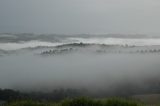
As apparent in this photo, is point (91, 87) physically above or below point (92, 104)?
below

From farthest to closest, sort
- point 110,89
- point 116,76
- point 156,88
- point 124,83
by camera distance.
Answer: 1. point 116,76
2. point 124,83
3. point 110,89
4. point 156,88

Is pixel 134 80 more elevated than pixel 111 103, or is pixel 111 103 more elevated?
pixel 111 103

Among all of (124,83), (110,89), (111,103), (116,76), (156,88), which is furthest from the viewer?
(116,76)

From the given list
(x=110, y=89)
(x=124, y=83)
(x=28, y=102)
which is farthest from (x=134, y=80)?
(x=28, y=102)

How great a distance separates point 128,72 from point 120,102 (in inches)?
6833

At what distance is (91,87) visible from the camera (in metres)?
155

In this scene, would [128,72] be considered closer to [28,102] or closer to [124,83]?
[124,83]

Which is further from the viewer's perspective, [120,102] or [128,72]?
[128,72]

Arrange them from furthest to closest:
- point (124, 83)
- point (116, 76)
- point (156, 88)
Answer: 1. point (116, 76)
2. point (124, 83)
3. point (156, 88)

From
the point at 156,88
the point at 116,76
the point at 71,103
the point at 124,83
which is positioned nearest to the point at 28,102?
the point at 71,103

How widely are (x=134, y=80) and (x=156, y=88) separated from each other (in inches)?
1170

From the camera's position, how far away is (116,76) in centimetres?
18312

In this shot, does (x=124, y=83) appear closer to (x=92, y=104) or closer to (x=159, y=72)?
(x=159, y=72)

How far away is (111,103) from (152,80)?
139601 millimetres
